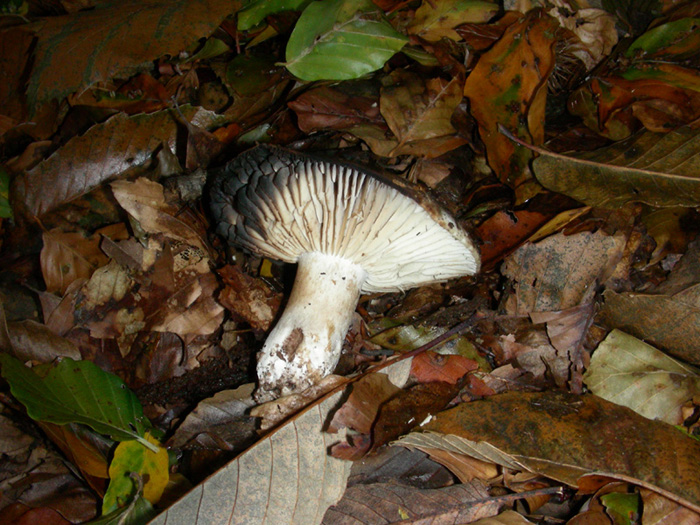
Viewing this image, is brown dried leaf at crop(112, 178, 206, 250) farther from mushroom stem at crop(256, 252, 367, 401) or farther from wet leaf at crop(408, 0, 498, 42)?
wet leaf at crop(408, 0, 498, 42)

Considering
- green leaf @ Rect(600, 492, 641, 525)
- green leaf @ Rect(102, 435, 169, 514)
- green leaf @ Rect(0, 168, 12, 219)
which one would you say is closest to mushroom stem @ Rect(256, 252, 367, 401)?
green leaf @ Rect(102, 435, 169, 514)

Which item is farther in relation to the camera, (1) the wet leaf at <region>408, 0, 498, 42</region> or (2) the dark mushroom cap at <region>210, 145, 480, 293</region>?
(1) the wet leaf at <region>408, 0, 498, 42</region>

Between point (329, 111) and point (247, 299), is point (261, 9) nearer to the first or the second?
point (329, 111)

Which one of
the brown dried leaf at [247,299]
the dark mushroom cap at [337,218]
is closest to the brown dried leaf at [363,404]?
the dark mushroom cap at [337,218]

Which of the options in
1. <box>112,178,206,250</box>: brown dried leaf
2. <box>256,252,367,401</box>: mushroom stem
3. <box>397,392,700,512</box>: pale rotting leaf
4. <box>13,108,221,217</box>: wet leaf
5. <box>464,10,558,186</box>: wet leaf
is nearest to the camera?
<box>397,392,700,512</box>: pale rotting leaf

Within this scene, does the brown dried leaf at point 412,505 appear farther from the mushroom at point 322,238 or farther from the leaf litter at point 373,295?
the mushroom at point 322,238

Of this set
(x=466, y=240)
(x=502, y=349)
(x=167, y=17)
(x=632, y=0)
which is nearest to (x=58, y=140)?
(x=167, y=17)

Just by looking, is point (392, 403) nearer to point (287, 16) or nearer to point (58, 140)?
point (287, 16)

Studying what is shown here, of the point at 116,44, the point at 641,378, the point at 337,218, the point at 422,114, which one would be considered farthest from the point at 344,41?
the point at 641,378
